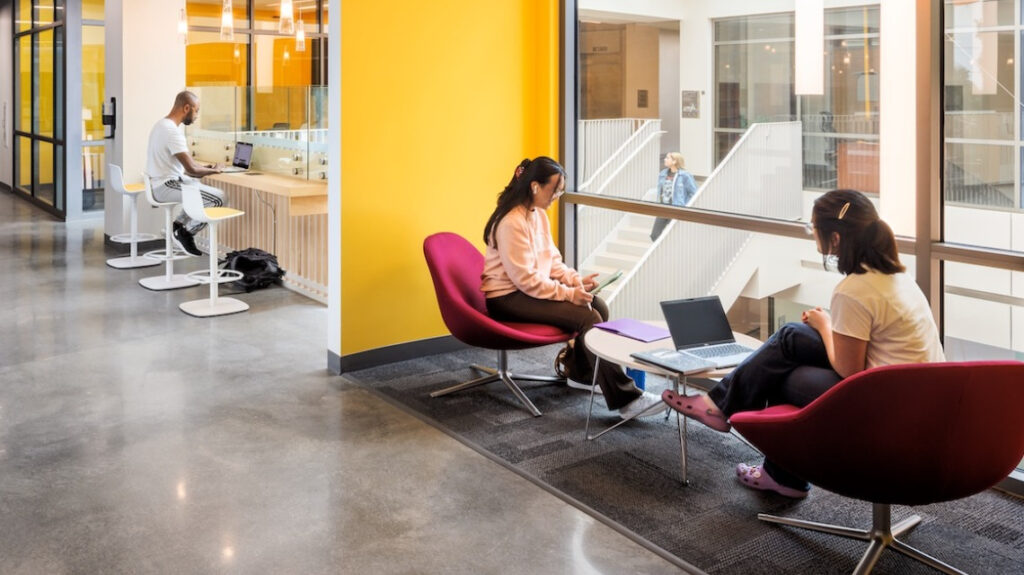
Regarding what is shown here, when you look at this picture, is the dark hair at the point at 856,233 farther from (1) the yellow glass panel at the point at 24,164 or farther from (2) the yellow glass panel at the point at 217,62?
(1) the yellow glass panel at the point at 24,164

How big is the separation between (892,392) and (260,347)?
3.96 m

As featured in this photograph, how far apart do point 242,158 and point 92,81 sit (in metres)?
3.78

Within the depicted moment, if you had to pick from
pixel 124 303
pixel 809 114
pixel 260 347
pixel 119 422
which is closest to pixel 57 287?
pixel 124 303

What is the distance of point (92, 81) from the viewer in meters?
10.8

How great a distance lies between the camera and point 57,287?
286 inches

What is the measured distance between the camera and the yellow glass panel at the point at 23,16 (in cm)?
1225

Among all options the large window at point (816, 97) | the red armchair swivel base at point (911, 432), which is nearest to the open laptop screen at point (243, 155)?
the large window at point (816, 97)

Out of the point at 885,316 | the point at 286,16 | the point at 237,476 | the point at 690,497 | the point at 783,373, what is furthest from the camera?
the point at 286,16

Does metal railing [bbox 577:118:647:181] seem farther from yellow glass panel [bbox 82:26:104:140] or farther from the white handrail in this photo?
yellow glass panel [bbox 82:26:104:140]

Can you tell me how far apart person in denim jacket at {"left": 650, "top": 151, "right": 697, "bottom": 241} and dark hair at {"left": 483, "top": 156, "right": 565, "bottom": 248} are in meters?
0.84

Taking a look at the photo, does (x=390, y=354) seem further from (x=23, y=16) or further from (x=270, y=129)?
(x=23, y=16)

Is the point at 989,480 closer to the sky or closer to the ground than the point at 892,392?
closer to the ground

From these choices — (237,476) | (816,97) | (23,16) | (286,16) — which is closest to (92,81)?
(23,16)

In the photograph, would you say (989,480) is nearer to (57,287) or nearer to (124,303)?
(124,303)
